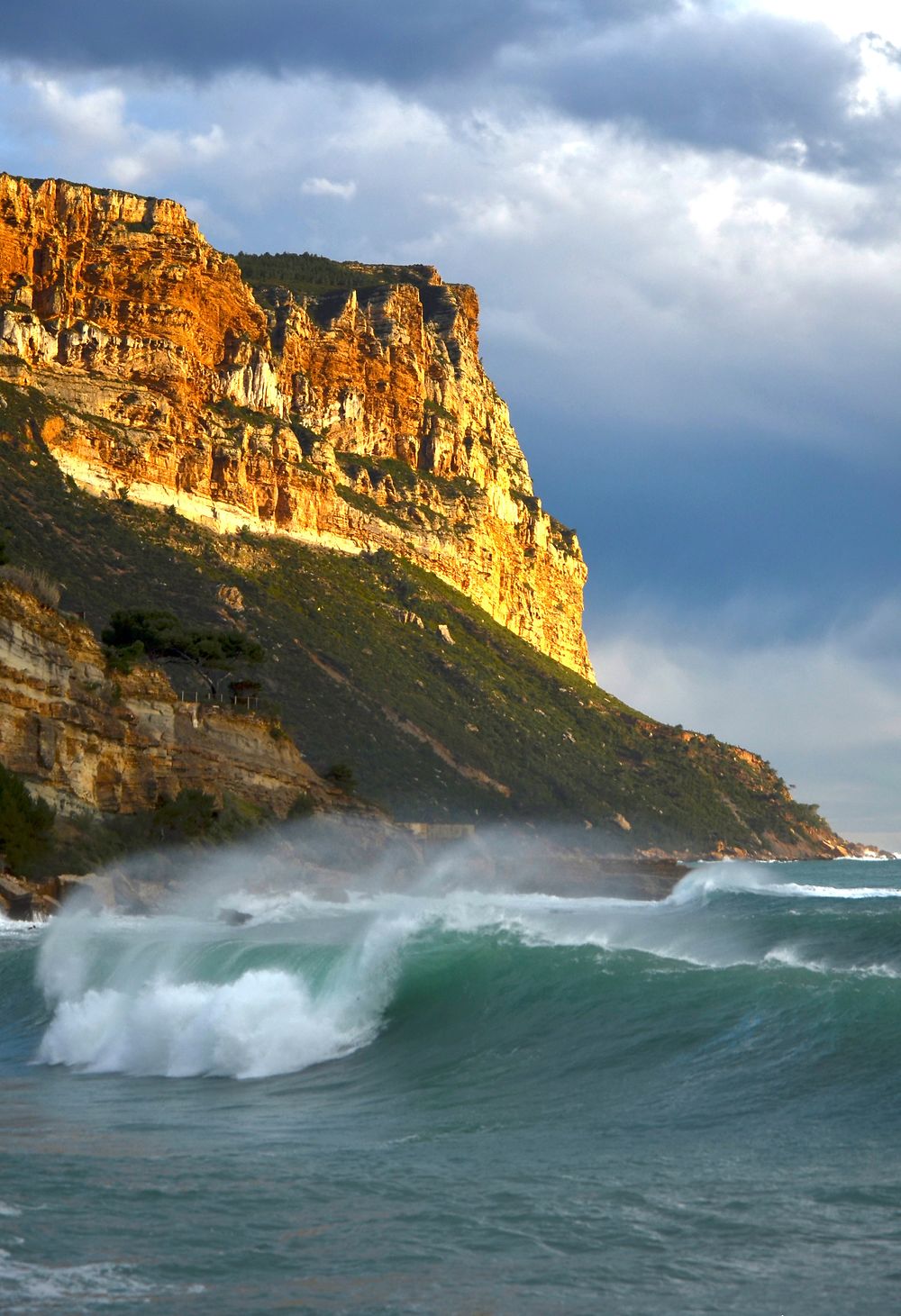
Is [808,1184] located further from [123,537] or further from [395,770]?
[123,537]

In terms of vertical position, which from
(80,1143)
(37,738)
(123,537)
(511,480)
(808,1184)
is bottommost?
(80,1143)

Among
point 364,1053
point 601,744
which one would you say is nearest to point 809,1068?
point 364,1053

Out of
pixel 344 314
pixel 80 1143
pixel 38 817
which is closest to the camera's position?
pixel 80 1143

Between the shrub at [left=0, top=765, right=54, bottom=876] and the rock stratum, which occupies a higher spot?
the rock stratum

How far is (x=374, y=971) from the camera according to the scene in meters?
22.3

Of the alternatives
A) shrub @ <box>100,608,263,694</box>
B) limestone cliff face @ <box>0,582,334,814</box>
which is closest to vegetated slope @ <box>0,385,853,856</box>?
shrub @ <box>100,608,263,694</box>

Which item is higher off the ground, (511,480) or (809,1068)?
(511,480)

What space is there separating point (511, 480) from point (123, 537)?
78.3 metres

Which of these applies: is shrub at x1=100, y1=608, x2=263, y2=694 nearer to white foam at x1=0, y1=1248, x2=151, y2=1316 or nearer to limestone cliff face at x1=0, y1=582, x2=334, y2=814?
limestone cliff face at x1=0, y1=582, x2=334, y2=814

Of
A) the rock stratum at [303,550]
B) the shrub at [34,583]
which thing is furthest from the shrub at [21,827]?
the shrub at [34,583]

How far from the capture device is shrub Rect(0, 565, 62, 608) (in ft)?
178

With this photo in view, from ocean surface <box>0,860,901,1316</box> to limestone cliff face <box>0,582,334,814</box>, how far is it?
2078cm

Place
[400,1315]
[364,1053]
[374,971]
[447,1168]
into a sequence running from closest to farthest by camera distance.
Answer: [400,1315]
[447,1168]
[364,1053]
[374,971]

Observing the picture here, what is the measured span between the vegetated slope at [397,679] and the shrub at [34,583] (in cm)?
1281
